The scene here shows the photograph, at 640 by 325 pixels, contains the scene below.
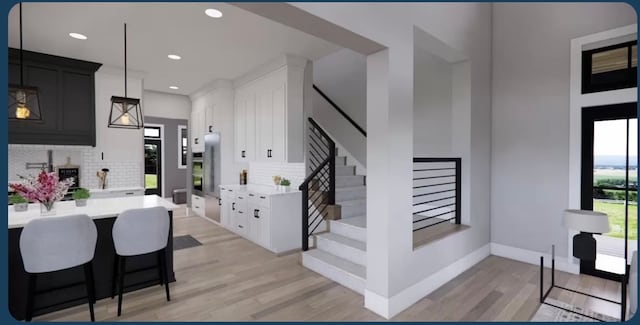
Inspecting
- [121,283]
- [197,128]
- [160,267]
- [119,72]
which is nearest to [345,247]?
[160,267]

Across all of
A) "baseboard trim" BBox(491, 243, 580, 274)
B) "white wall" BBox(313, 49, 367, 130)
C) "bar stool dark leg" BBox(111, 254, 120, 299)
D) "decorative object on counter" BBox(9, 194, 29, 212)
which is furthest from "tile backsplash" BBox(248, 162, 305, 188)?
"decorative object on counter" BBox(9, 194, 29, 212)

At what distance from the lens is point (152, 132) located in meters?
8.72

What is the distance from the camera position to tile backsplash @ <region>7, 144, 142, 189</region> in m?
4.64

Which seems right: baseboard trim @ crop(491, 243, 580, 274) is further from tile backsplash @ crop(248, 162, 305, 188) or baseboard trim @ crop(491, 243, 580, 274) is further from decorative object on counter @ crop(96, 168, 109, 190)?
decorative object on counter @ crop(96, 168, 109, 190)

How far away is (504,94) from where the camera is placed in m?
4.09

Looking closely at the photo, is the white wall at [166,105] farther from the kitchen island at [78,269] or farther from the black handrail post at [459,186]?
the black handrail post at [459,186]

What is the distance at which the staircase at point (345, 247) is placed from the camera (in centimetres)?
324

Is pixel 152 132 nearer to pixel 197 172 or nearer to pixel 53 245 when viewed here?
pixel 197 172

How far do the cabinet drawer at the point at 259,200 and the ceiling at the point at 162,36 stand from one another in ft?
6.97

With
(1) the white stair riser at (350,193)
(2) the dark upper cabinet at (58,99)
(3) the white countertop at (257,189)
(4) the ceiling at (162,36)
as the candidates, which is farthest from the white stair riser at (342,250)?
(2) the dark upper cabinet at (58,99)

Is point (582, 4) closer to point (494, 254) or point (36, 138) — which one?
point (494, 254)

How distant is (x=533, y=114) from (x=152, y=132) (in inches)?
351

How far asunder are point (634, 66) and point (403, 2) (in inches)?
106

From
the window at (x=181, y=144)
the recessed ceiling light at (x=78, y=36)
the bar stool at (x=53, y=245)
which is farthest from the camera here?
the window at (x=181, y=144)
